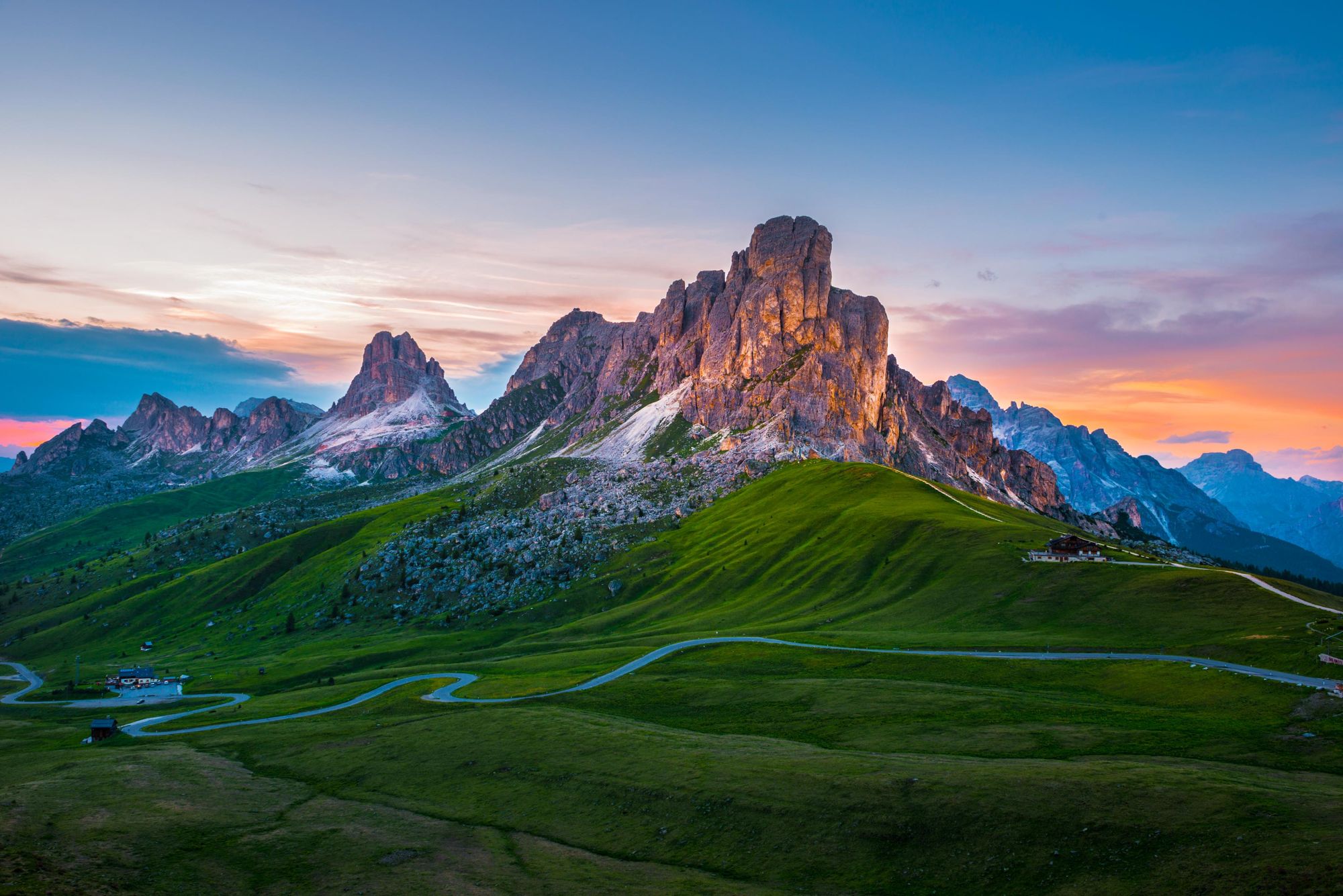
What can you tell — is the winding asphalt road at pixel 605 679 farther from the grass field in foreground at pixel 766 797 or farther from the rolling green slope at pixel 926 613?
the grass field in foreground at pixel 766 797

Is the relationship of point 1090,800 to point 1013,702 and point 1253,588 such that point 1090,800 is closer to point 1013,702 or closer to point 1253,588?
point 1013,702

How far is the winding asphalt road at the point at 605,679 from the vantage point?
302 ft

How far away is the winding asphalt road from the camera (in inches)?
3622

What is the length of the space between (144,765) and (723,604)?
12268 centimetres

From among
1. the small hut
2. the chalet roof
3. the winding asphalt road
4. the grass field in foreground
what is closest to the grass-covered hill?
the grass field in foreground

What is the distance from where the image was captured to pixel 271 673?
176 metres

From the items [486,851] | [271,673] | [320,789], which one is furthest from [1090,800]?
[271,673]

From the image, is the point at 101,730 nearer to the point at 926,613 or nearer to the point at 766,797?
the point at 766,797

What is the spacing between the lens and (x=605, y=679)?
416ft

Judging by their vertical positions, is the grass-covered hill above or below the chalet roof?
below

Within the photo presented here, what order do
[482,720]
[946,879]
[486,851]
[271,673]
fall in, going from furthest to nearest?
[271,673]
[482,720]
[486,851]
[946,879]

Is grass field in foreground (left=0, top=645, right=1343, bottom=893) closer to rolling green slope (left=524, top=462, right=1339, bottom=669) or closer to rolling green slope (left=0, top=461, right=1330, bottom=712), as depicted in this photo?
rolling green slope (left=524, top=462, right=1339, bottom=669)

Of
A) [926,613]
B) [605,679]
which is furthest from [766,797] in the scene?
[926,613]

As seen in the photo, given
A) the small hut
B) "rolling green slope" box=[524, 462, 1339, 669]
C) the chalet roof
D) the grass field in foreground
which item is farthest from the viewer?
the chalet roof
